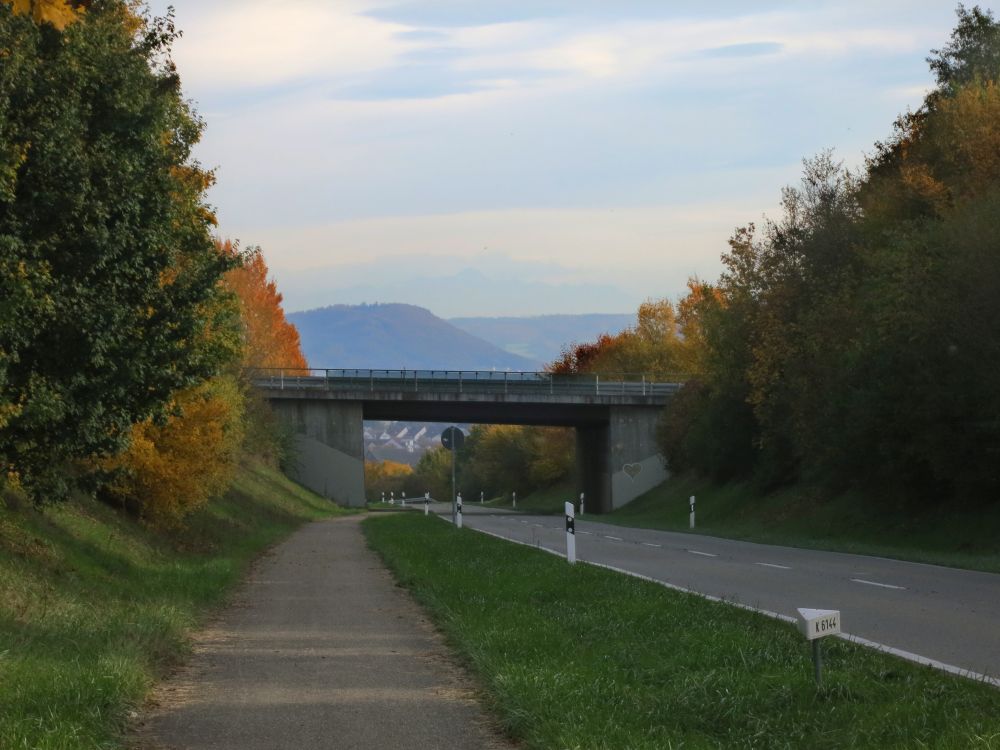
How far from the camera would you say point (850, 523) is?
35719 mm

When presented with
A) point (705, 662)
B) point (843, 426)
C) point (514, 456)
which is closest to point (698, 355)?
point (514, 456)

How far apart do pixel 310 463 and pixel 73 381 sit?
6049 centimetres

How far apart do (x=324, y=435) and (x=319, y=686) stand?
216 feet

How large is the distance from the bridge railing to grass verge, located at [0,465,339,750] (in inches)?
1637

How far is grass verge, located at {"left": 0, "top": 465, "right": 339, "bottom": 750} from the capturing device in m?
8.38

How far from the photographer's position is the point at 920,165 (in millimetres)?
41844

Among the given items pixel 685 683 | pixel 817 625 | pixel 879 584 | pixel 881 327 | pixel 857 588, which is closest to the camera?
pixel 817 625

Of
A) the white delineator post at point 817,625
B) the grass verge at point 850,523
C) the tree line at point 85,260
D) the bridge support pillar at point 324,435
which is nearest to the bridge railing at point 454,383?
the bridge support pillar at point 324,435

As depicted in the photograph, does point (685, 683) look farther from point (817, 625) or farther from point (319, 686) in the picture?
point (319, 686)

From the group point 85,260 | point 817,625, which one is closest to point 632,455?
point 85,260

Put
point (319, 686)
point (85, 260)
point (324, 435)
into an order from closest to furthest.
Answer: point (319, 686)
point (85, 260)
point (324, 435)

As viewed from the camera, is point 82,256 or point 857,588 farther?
point 857,588

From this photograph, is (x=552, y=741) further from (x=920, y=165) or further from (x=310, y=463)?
(x=310, y=463)

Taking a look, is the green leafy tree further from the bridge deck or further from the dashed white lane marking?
the bridge deck
